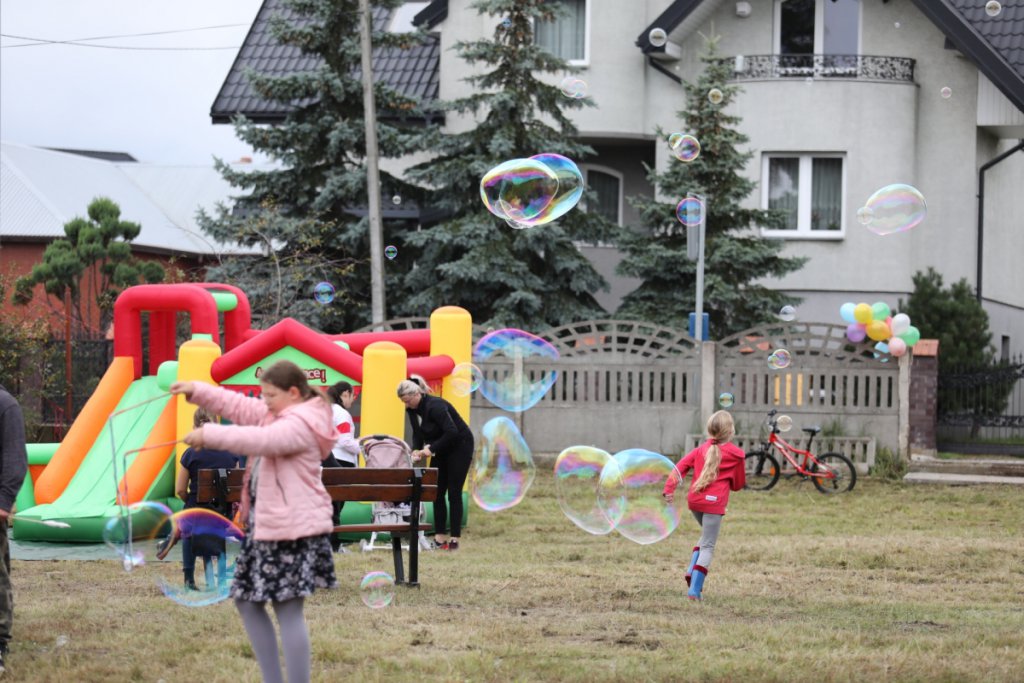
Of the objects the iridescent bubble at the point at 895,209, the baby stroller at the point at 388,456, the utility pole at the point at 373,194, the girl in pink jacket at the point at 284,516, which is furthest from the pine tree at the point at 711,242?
the girl in pink jacket at the point at 284,516

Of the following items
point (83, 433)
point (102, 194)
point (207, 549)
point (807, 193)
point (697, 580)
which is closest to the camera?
point (207, 549)

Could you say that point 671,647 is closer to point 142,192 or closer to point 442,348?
point 442,348

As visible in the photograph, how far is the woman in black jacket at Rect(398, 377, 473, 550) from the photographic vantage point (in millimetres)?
11273

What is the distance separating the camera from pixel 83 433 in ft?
43.1

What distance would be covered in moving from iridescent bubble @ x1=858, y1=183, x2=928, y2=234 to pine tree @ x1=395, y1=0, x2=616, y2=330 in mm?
7360

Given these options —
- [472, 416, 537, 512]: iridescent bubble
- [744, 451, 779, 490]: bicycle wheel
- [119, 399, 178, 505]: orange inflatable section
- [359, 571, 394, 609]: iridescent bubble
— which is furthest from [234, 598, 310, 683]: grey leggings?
[744, 451, 779, 490]: bicycle wheel

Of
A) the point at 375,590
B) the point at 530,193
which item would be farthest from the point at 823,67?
the point at 375,590

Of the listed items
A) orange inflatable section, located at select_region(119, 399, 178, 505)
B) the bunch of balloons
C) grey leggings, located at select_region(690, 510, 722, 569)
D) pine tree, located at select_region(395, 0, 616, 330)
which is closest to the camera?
grey leggings, located at select_region(690, 510, 722, 569)

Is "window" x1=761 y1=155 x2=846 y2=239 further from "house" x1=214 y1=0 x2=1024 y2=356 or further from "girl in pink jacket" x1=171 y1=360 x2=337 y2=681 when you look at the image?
"girl in pink jacket" x1=171 y1=360 x2=337 y2=681

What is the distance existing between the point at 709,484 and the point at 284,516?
13.6ft

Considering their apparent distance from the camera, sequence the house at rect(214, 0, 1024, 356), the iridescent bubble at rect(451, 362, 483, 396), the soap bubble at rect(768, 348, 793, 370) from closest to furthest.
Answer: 1. the iridescent bubble at rect(451, 362, 483, 396)
2. the soap bubble at rect(768, 348, 793, 370)
3. the house at rect(214, 0, 1024, 356)

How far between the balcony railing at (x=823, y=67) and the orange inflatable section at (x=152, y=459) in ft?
41.6

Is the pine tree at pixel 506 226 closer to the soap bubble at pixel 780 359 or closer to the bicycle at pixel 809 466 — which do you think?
the soap bubble at pixel 780 359

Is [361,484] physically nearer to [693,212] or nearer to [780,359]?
[780,359]
